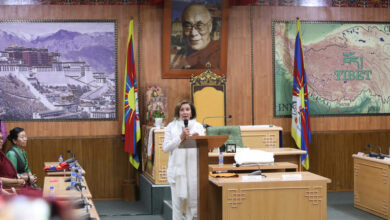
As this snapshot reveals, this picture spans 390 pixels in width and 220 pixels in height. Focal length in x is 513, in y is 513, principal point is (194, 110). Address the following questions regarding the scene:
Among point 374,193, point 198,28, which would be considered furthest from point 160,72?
point 374,193

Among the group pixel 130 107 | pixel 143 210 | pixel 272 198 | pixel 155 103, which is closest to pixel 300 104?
pixel 155 103

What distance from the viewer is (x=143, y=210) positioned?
7.18 metres

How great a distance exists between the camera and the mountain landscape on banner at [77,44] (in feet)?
25.3

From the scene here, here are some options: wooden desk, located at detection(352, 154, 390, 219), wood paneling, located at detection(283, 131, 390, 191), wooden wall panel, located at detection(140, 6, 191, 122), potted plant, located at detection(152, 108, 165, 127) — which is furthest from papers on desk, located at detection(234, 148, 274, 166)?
wood paneling, located at detection(283, 131, 390, 191)

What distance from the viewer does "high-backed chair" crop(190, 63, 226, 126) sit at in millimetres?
7668

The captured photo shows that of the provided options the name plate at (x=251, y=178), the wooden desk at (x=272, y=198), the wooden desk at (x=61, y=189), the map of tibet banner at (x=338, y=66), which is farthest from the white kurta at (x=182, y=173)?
the map of tibet banner at (x=338, y=66)

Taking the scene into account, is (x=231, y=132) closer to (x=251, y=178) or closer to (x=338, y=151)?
(x=251, y=178)

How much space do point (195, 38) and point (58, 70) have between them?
2.17 meters

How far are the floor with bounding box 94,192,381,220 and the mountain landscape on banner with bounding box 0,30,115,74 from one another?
2038mm

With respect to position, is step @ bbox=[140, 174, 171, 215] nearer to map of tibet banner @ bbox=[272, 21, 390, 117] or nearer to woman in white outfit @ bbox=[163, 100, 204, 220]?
woman in white outfit @ bbox=[163, 100, 204, 220]

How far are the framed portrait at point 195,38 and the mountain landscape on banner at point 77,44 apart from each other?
877 millimetres

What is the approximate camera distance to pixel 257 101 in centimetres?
834

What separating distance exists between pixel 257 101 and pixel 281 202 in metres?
4.09

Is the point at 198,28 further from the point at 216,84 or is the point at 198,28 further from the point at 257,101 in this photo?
the point at 257,101
